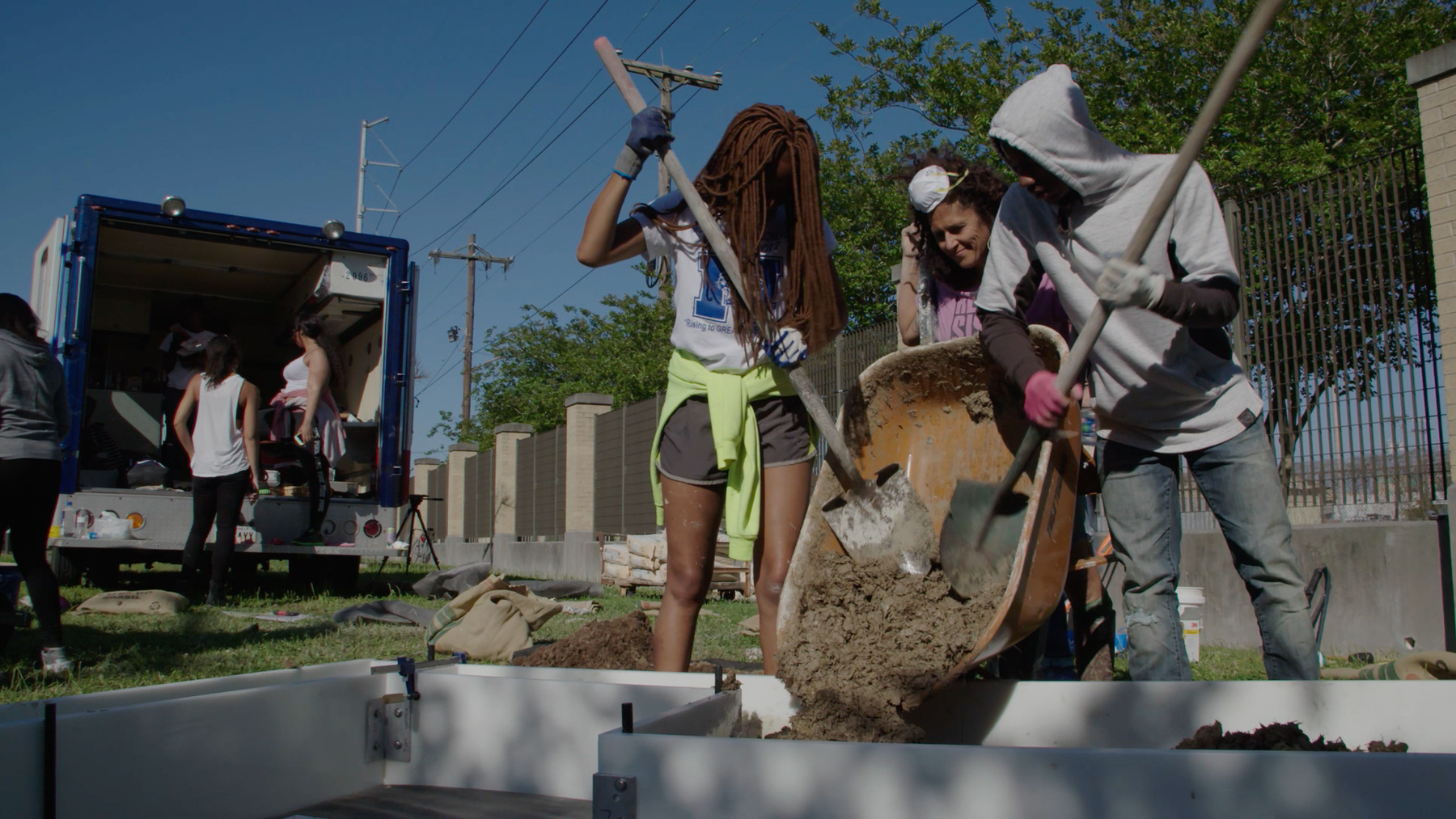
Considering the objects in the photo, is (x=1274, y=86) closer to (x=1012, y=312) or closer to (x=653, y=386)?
(x=653, y=386)

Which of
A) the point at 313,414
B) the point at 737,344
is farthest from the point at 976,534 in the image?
the point at 313,414

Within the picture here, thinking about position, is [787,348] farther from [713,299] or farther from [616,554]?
[616,554]

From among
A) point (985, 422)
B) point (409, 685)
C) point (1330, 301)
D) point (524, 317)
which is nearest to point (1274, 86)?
point (1330, 301)

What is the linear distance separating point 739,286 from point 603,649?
60.2 inches

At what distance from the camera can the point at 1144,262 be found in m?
2.42

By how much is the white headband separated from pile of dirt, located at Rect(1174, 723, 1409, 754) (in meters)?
1.87

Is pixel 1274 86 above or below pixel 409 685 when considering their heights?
above

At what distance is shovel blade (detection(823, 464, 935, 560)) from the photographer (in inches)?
103

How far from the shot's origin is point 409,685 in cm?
250

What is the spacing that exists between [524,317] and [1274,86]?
30.1 metres

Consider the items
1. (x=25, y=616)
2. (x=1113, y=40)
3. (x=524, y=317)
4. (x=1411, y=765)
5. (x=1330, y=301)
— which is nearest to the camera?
(x=1411, y=765)

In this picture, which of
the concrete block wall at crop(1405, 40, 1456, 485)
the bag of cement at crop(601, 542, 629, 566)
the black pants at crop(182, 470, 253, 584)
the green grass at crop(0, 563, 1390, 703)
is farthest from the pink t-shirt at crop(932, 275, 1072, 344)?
the bag of cement at crop(601, 542, 629, 566)

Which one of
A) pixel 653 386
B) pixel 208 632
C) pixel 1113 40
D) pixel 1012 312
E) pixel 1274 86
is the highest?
pixel 1113 40

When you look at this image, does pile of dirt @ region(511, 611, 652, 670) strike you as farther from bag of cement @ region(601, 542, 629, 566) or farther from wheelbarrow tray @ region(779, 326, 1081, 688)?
bag of cement @ region(601, 542, 629, 566)
